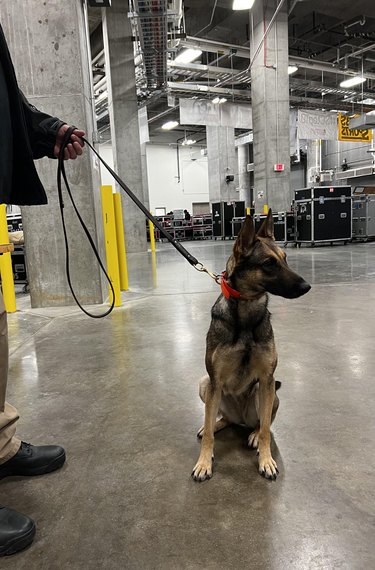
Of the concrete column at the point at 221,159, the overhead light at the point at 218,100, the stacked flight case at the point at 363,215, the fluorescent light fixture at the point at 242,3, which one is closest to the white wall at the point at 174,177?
the concrete column at the point at 221,159

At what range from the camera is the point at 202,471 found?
166 cm

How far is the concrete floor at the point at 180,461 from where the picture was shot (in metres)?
1.28

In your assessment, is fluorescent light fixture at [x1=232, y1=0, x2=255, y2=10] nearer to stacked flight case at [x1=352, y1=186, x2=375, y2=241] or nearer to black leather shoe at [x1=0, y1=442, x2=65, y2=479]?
stacked flight case at [x1=352, y1=186, x2=375, y2=241]

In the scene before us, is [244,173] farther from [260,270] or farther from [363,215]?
[260,270]

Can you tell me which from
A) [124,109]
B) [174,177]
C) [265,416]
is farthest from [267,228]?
[174,177]

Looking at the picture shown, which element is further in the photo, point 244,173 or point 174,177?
point 174,177

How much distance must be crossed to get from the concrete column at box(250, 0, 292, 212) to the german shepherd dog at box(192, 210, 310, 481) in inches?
479

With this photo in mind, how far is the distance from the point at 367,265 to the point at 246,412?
6.94 meters

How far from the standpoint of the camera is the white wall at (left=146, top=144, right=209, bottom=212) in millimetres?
29453

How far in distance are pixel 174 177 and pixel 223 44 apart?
17121 millimetres

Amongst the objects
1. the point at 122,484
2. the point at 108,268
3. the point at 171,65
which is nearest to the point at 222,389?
the point at 122,484

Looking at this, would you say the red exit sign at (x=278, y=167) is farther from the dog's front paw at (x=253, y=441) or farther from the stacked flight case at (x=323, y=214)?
the dog's front paw at (x=253, y=441)

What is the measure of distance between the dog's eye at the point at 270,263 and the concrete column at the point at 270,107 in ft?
39.9

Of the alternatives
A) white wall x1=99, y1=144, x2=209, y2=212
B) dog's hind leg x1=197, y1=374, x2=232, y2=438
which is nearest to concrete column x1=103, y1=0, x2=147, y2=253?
dog's hind leg x1=197, y1=374, x2=232, y2=438
